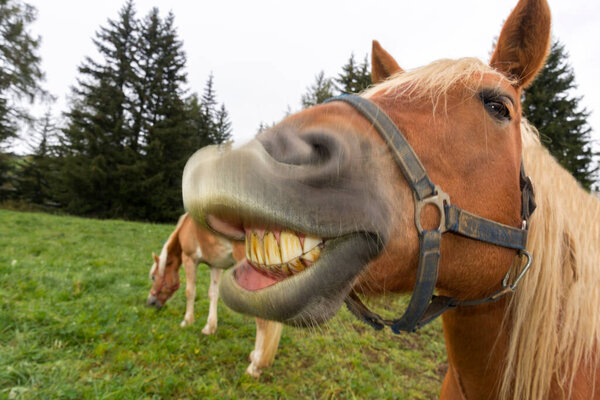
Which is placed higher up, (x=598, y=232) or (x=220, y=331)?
(x=598, y=232)

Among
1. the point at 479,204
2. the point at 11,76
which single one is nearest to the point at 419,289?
the point at 479,204

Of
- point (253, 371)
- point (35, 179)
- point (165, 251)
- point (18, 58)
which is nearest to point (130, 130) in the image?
point (18, 58)

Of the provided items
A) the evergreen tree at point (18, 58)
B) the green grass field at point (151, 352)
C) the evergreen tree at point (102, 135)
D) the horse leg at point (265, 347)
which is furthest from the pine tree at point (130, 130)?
the horse leg at point (265, 347)

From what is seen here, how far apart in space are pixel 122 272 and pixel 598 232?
7607 millimetres

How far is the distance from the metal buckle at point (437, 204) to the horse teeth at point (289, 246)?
0.40 m

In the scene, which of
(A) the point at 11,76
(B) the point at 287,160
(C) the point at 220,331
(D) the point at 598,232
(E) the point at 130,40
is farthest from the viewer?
(E) the point at 130,40

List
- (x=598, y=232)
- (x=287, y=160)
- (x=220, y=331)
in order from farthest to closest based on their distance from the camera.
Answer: (x=220, y=331), (x=598, y=232), (x=287, y=160)

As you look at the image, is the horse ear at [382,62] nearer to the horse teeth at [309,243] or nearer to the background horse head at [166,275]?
the horse teeth at [309,243]

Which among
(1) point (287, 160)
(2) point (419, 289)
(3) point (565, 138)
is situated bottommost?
(2) point (419, 289)

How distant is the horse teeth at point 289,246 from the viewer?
3.03ft

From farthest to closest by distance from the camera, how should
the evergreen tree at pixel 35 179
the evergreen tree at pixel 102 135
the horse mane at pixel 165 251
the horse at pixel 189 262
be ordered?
the evergreen tree at pixel 35 179, the evergreen tree at pixel 102 135, the horse mane at pixel 165 251, the horse at pixel 189 262

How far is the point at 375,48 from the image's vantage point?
1892 millimetres

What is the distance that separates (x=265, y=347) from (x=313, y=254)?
3013 millimetres

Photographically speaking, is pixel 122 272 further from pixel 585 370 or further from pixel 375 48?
pixel 585 370
